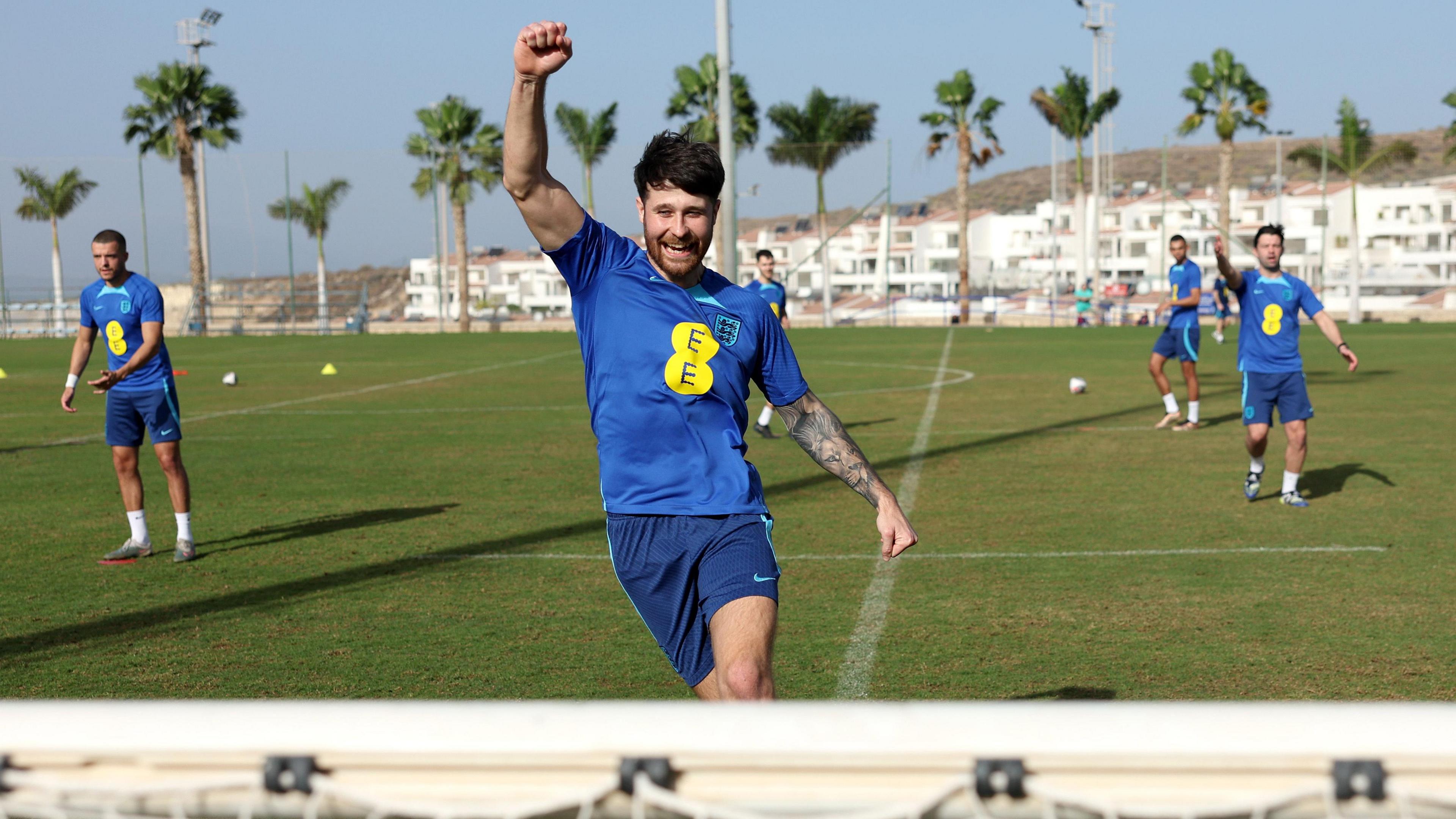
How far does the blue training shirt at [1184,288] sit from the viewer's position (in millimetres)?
15227

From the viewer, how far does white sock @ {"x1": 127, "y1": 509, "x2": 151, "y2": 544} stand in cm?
847

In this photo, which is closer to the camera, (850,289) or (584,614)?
(584,614)

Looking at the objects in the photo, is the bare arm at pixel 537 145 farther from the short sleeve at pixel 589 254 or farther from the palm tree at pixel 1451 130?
the palm tree at pixel 1451 130

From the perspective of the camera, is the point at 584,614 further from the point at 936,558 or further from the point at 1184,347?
the point at 1184,347

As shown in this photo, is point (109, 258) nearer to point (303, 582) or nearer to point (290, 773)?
point (303, 582)

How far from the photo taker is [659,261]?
3.68 meters

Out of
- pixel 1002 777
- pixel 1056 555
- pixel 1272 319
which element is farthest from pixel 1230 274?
pixel 1002 777

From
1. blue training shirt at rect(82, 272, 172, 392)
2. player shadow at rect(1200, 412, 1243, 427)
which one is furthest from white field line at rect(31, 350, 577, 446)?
player shadow at rect(1200, 412, 1243, 427)

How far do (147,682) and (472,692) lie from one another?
142cm

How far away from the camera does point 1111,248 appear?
120875 mm

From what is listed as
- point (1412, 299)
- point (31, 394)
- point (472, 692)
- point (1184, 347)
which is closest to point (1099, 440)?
point (1184, 347)

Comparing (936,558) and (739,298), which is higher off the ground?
(739,298)

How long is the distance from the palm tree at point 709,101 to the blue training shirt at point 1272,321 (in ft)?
154

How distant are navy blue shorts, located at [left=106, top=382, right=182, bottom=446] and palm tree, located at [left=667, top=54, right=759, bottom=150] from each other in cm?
4844
